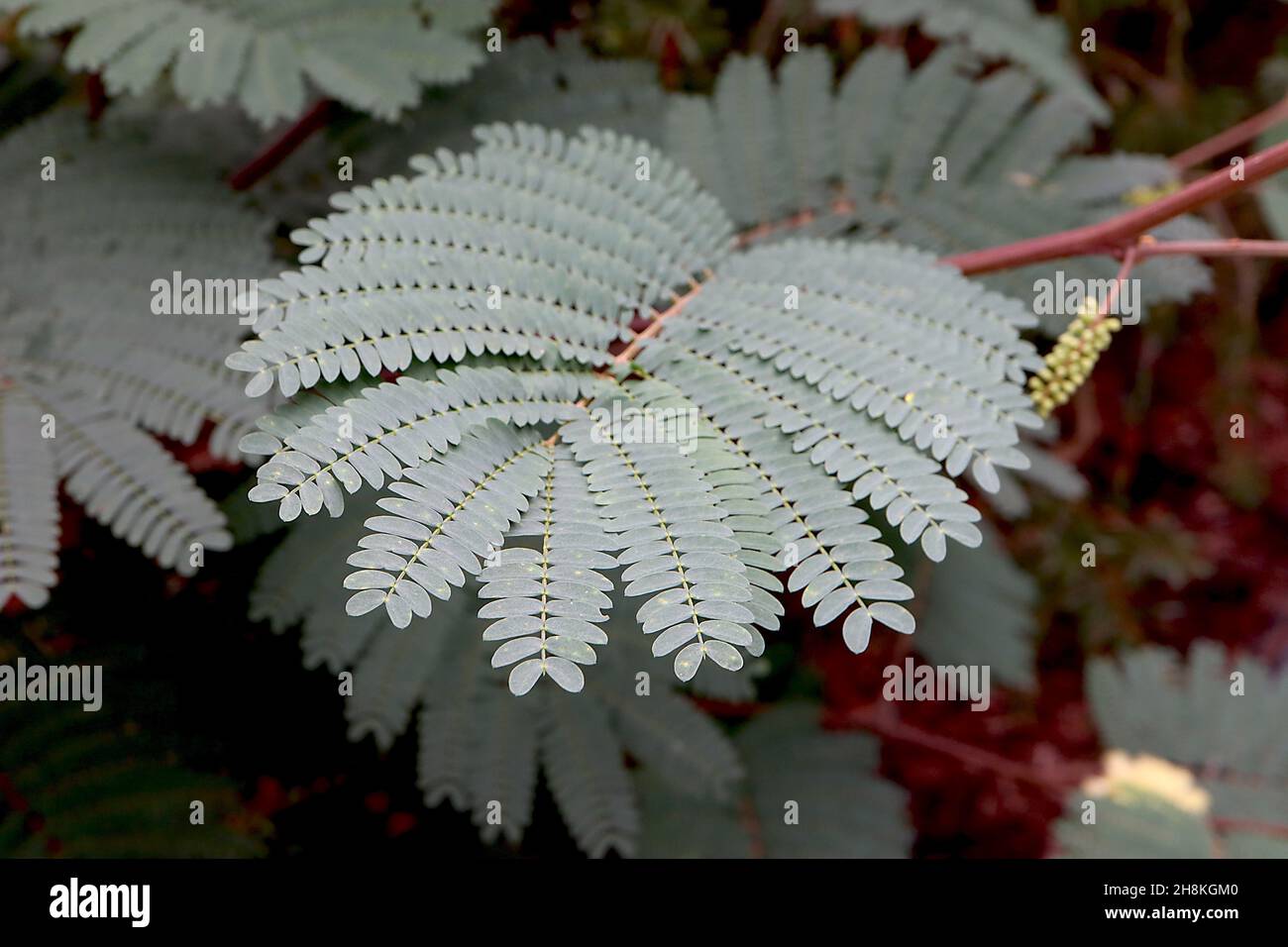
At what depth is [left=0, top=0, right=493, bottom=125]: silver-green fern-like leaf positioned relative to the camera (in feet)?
5.37

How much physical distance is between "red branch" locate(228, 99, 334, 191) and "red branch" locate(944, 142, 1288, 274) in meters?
1.27

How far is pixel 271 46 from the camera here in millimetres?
1729

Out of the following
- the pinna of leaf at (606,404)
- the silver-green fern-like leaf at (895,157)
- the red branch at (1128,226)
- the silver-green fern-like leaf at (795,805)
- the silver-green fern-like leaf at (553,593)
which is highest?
the silver-green fern-like leaf at (895,157)

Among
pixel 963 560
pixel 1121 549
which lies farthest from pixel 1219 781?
pixel 1121 549

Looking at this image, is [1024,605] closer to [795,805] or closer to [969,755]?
[969,755]

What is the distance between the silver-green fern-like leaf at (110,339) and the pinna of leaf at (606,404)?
1.37 feet

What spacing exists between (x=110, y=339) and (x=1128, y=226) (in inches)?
59.4

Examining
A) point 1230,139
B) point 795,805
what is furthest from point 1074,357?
point 1230,139

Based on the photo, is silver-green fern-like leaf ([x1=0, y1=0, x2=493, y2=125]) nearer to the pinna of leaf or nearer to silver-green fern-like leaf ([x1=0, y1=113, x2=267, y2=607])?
silver-green fern-like leaf ([x1=0, y1=113, x2=267, y2=607])

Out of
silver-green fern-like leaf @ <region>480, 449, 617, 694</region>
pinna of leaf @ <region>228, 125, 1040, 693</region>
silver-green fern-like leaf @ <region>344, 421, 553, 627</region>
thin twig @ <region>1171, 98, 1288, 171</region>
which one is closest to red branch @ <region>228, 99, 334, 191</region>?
pinna of leaf @ <region>228, 125, 1040, 693</region>

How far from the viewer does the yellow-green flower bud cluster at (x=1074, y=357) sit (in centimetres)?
129

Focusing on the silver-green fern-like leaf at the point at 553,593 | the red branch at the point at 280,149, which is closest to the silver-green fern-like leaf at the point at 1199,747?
the silver-green fern-like leaf at the point at 553,593

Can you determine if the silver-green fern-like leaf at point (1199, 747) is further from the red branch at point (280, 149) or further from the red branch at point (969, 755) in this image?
the red branch at point (280, 149)

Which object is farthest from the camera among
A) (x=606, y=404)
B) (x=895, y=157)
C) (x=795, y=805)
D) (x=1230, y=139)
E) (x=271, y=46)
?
(x=1230, y=139)
